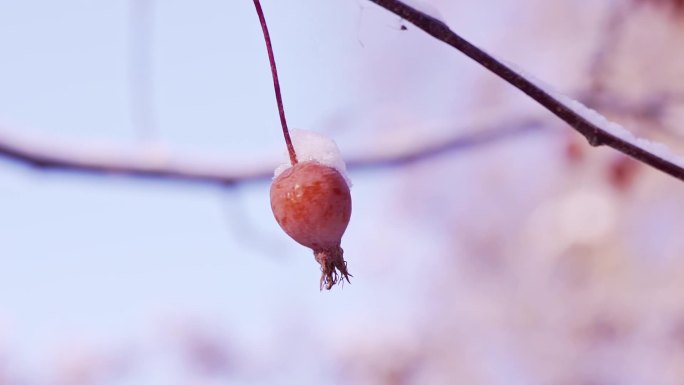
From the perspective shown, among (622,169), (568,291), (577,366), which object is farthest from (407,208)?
(622,169)

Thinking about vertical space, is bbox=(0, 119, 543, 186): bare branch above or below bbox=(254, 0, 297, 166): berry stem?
above

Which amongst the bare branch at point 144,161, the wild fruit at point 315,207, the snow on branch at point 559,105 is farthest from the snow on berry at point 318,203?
the bare branch at point 144,161

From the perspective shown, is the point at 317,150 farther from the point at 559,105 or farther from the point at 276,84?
the point at 559,105

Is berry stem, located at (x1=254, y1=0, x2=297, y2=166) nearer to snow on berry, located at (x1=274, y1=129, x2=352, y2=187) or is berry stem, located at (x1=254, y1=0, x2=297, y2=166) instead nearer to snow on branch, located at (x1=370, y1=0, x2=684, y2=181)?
snow on berry, located at (x1=274, y1=129, x2=352, y2=187)

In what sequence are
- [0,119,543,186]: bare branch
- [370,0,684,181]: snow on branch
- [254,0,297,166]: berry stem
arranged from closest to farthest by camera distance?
[370,0,684,181]: snow on branch
[254,0,297,166]: berry stem
[0,119,543,186]: bare branch

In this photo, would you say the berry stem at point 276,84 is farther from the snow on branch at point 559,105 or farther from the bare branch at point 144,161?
the bare branch at point 144,161

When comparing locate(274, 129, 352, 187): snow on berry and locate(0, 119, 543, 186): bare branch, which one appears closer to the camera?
locate(274, 129, 352, 187): snow on berry

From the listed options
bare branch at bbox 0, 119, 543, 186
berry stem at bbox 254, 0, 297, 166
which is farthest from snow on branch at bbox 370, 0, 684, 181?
bare branch at bbox 0, 119, 543, 186

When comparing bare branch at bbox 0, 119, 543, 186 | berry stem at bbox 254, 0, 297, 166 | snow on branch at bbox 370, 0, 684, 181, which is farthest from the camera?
bare branch at bbox 0, 119, 543, 186

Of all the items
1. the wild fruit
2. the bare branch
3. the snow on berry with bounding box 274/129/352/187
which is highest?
the bare branch
